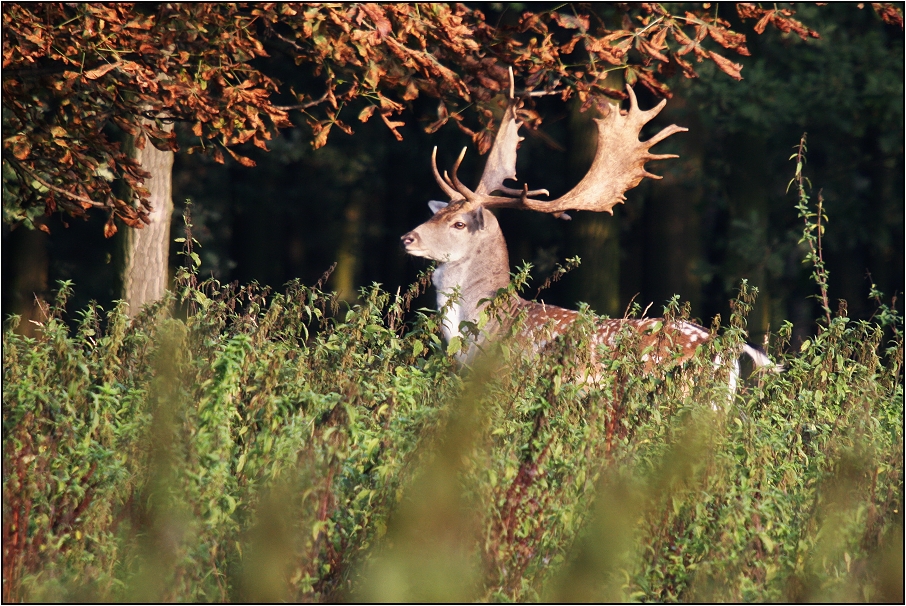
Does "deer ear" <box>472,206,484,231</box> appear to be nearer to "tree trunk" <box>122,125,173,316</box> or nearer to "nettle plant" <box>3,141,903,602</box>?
"tree trunk" <box>122,125,173,316</box>

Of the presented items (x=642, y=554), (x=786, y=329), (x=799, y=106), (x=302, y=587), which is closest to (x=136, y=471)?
(x=302, y=587)

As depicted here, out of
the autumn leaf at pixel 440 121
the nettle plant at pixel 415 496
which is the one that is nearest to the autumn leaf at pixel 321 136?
the autumn leaf at pixel 440 121

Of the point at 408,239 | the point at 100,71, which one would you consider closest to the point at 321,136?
the point at 408,239

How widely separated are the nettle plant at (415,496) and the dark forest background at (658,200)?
23.9ft

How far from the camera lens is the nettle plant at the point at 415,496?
3.86 meters

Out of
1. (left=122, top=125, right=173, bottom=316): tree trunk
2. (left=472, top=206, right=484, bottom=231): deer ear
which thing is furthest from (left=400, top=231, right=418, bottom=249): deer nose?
(left=122, top=125, right=173, bottom=316): tree trunk

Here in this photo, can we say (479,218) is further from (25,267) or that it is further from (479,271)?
(25,267)

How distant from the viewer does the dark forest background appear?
46.7 feet

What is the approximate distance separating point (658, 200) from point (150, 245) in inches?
340

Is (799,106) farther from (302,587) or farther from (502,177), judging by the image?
(302,587)

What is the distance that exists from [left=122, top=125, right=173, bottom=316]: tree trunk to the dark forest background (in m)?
3.04

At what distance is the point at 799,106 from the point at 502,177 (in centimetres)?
697

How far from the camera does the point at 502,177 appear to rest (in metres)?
8.54

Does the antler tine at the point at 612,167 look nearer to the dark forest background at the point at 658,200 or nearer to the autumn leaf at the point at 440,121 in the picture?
the autumn leaf at the point at 440,121
